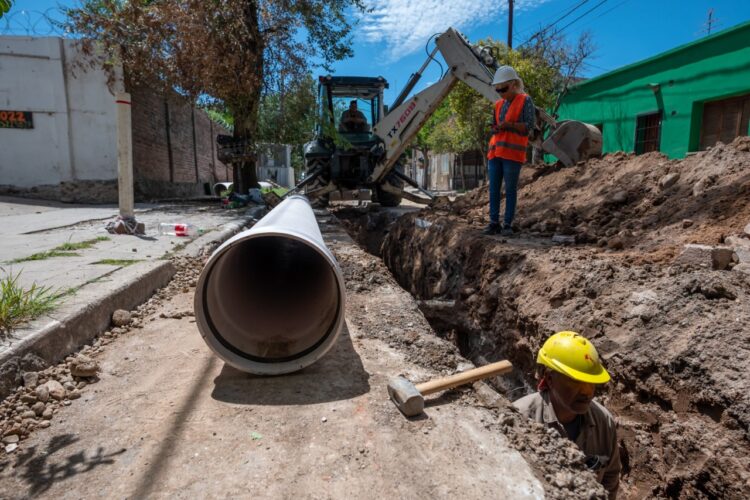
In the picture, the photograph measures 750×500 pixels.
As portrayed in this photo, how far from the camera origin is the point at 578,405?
7.40 ft

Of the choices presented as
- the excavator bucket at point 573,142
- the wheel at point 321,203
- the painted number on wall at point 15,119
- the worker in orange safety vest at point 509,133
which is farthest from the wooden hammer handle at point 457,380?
the painted number on wall at point 15,119

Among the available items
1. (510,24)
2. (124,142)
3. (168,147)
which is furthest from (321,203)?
(510,24)

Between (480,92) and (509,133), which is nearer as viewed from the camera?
(509,133)

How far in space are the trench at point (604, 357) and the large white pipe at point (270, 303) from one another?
1.70 m

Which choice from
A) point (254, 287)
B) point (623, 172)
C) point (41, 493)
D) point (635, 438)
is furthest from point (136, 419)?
point (623, 172)

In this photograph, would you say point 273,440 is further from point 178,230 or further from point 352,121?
point 352,121

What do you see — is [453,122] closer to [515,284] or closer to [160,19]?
[160,19]

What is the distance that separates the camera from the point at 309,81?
10859 mm

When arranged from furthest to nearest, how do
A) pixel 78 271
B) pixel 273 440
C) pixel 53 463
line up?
pixel 78 271 < pixel 273 440 < pixel 53 463

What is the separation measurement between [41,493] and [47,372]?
86 centimetres

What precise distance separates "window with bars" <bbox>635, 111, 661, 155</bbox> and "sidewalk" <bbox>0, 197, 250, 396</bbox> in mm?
12228

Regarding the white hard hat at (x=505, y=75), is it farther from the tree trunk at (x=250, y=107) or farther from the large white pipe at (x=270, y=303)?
the tree trunk at (x=250, y=107)

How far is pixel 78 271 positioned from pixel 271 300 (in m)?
1.61

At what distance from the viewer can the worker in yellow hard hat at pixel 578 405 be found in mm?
2229
